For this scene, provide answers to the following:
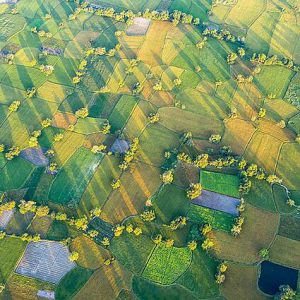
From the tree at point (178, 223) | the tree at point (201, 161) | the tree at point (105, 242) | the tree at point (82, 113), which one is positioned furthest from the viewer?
the tree at point (82, 113)

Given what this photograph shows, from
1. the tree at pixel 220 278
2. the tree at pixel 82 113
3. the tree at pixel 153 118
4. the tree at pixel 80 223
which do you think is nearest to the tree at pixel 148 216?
the tree at pixel 80 223

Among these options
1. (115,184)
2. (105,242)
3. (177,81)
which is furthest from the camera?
(177,81)

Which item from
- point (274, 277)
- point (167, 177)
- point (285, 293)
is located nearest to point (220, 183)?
point (167, 177)

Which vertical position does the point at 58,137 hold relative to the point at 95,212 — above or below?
above

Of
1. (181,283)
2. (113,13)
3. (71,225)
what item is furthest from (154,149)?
(113,13)

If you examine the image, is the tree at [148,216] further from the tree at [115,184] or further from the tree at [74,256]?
the tree at [74,256]

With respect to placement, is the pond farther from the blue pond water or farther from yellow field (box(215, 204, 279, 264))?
the blue pond water

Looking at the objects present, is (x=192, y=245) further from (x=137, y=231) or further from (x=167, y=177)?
(x=167, y=177)
